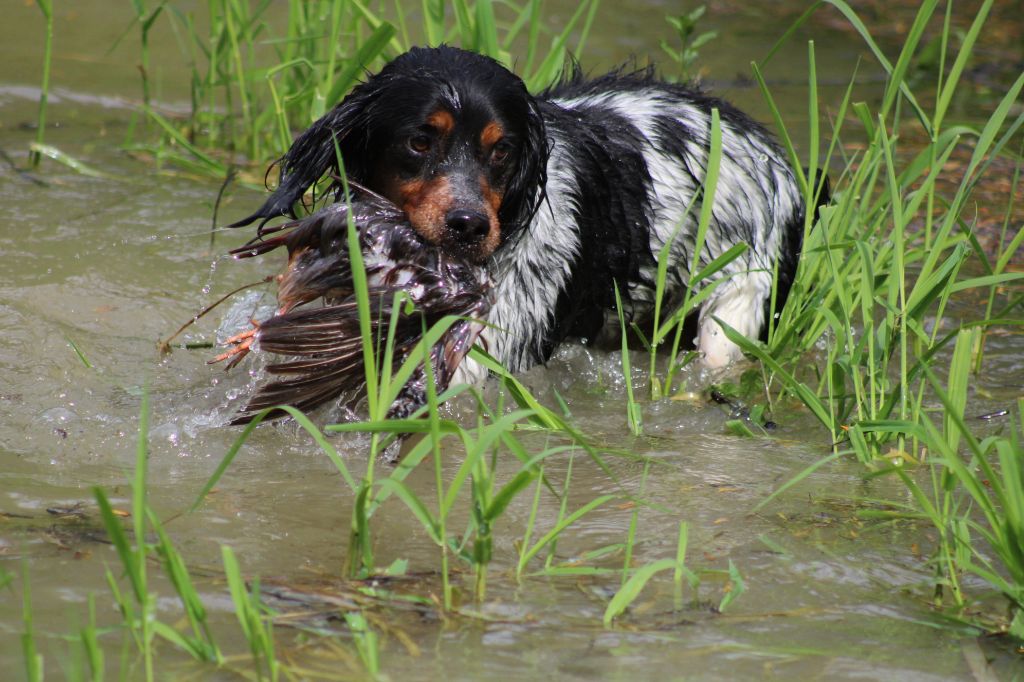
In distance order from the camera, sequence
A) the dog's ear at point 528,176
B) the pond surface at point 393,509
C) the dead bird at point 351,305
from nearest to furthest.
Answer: the pond surface at point 393,509, the dead bird at point 351,305, the dog's ear at point 528,176

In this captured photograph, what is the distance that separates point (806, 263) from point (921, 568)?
1.37m

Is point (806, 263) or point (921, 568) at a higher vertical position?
point (806, 263)

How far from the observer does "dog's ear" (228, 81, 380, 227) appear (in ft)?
10.9

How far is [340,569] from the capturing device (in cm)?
237

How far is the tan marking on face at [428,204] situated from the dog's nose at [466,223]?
21mm

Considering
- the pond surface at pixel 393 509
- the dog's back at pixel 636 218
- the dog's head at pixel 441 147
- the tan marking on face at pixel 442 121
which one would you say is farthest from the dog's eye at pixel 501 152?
the pond surface at pixel 393 509

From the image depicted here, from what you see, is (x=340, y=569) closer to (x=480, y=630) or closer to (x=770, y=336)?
(x=480, y=630)

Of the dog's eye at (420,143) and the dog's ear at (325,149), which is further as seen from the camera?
the dog's ear at (325,149)

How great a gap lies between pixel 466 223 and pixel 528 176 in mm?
452

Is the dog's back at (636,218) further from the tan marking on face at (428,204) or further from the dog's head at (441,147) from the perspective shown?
the tan marking on face at (428,204)

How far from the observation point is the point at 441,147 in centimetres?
321

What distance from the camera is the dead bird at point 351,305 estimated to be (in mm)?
2811

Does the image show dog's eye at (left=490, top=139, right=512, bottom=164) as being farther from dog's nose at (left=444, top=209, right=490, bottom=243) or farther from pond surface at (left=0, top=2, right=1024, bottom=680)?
pond surface at (left=0, top=2, right=1024, bottom=680)

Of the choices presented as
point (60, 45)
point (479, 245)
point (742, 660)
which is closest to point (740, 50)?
point (60, 45)
